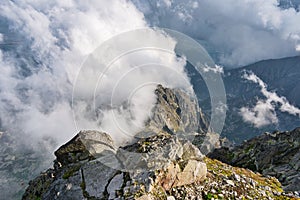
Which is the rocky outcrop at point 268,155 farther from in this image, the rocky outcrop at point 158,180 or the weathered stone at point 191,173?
the weathered stone at point 191,173

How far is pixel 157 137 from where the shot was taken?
1346 inches

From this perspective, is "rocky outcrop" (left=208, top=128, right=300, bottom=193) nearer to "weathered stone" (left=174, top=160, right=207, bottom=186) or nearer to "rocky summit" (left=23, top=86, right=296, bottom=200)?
"rocky summit" (left=23, top=86, right=296, bottom=200)

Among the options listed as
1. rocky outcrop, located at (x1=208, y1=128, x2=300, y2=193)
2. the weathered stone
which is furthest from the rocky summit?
rocky outcrop, located at (x1=208, y1=128, x2=300, y2=193)

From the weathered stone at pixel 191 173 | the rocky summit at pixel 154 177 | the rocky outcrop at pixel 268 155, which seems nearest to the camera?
the rocky summit at pixel 154 177

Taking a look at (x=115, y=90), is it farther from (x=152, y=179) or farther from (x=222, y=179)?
(x=222, y=179)

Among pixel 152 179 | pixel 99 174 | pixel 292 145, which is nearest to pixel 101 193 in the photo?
pixel 99 174

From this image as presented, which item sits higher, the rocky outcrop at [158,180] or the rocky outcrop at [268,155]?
the rocky outcrop at [268,155]

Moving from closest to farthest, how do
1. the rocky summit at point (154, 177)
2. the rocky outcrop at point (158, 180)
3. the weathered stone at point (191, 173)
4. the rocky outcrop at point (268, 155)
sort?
the rocky outcrop at point (158, 180) < the rocky summit at point (154, 177) < the weathered stone at point (191, 173) < the rocky outcrop at point (268, 155)

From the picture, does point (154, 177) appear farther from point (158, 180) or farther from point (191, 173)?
point (191, 173)

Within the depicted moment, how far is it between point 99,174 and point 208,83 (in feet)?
45.4

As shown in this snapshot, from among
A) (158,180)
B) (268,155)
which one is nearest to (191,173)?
(158,180)

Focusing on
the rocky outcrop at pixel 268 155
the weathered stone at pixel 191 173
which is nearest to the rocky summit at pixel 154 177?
the weathered stone at pixel 191 173

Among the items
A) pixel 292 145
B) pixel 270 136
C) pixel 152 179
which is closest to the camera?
pixel 152 179

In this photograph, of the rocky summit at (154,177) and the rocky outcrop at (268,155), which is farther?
the rocky outcrop at (268,155)
